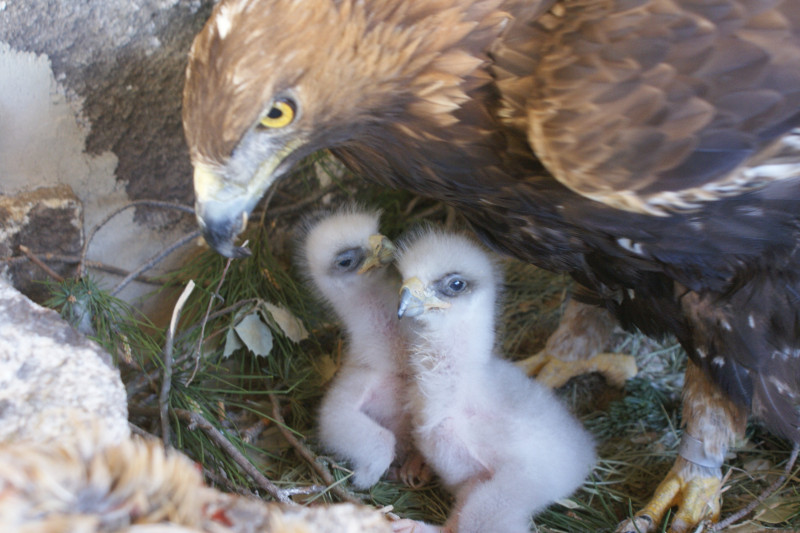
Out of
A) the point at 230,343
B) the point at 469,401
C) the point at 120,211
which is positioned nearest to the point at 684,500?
the point at 469,401

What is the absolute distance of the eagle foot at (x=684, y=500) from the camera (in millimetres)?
1988

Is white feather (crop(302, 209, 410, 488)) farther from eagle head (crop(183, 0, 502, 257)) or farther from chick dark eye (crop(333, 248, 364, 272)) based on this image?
eagle head (crop(183, 0, 502, 257))

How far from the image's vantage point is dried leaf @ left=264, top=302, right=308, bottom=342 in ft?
7.43

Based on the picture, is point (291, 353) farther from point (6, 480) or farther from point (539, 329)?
point (6, 480)

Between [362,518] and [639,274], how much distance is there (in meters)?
0.99

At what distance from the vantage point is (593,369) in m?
2.45

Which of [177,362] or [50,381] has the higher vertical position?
[50,381]

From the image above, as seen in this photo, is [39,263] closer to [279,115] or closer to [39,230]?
[39,230]

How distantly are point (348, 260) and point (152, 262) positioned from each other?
57 cm

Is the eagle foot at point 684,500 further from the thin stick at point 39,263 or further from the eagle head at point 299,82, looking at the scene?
the thin stick at point 39,263

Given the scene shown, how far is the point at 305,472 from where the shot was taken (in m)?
2.07

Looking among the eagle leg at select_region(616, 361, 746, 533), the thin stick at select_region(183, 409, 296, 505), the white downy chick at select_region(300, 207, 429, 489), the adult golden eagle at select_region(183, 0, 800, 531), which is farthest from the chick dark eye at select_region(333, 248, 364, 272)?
the eagle leg at select_region(616, 361, 746, 533)

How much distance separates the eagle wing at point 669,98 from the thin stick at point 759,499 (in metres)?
1.01

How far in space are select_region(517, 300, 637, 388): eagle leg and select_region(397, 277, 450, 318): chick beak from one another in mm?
658
